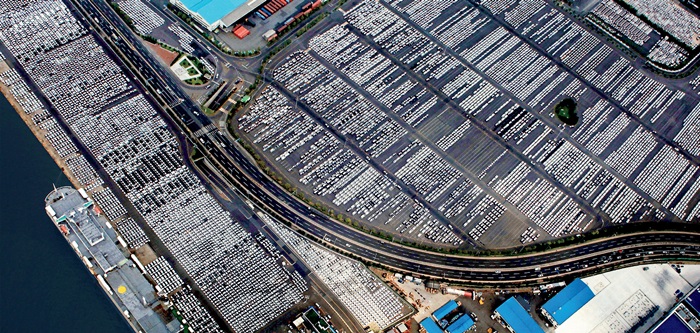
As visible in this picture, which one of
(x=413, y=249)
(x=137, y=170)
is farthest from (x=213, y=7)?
(x=413, y=249)

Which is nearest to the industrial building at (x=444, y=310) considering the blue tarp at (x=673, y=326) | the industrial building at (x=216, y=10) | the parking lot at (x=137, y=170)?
the parking lot at (x=137, y=170)

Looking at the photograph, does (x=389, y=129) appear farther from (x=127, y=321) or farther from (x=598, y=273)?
(x=127, y=321)

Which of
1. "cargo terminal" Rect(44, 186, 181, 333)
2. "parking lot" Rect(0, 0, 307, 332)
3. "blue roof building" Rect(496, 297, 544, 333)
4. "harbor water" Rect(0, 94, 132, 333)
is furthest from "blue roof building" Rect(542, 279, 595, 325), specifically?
"harbor water" Rect(0, 94, 132, 333)

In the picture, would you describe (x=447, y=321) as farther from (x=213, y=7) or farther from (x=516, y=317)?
(x=213, y=7)

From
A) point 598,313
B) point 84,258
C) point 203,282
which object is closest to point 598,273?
point 598,313

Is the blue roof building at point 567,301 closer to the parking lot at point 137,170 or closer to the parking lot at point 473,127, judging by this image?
the parking lot at point 473,127

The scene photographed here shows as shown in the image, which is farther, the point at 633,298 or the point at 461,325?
the point at 633,298

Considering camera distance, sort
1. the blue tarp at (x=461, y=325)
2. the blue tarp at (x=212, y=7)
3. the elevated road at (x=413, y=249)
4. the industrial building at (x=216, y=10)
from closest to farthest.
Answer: the blue tarp at (x=461, y=325)
the elevated road at (x=413, y=249)
the industrial building at (x=216, y=10)
the blue tarp at (x=212, y=7)
